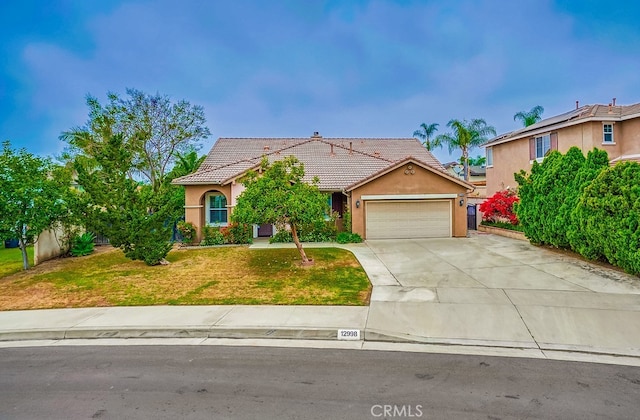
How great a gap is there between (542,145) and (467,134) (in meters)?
12.5

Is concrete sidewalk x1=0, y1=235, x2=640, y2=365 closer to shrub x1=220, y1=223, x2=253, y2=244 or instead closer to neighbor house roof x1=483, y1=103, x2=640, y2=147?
shrub x1=220, y1=223, x2=253, y2=244

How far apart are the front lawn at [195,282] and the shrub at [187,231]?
290 cm

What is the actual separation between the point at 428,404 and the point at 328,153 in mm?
18688

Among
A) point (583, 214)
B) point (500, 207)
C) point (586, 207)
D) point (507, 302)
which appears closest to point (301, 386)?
point (507, 302)

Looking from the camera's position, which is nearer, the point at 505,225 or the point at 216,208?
the point at 216,208

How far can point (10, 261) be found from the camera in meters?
13.7

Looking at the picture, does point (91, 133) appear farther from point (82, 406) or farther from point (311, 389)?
point (311, 389)

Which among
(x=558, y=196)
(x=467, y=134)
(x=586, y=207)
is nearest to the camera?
(x=586, y=207)

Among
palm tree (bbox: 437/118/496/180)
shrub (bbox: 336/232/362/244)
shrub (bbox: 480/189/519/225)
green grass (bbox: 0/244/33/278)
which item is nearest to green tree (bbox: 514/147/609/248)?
shrub (bbox: 480/189/519/225)

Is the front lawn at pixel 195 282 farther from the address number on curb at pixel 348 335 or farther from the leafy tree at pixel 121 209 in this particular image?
the address number on curb at pixel 348 335

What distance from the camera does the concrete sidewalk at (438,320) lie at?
5875mm

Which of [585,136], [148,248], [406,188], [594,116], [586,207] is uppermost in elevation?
[594,116]

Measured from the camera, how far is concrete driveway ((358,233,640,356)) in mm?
6051

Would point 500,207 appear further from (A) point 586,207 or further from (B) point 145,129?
(B) point 145,129
